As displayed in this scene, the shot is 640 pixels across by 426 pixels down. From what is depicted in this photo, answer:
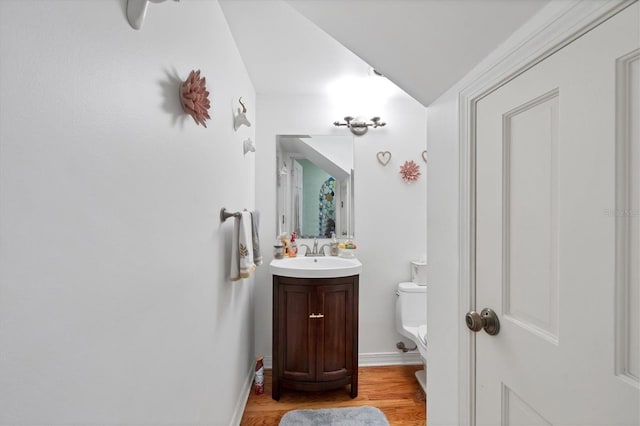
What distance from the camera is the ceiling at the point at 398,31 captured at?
732mm

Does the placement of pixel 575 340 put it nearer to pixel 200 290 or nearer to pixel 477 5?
pixel 477 5

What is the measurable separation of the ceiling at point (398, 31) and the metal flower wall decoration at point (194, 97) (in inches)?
17.1

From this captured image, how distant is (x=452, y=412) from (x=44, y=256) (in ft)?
3.99

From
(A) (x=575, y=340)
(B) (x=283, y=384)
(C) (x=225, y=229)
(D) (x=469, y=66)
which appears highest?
(D) (x=469, y=66)

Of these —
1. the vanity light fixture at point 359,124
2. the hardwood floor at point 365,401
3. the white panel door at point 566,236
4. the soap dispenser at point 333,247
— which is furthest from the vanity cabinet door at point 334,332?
the vanity light fixture at point 359,124

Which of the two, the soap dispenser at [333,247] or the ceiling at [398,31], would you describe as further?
the soap dispenser at [333,247]

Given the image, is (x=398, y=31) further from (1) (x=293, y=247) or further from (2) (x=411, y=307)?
(2) (x=411, y=307)

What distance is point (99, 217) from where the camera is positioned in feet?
1.87

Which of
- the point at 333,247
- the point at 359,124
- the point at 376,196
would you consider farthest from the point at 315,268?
the point at 359,124

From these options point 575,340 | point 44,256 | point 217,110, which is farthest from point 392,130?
point 44,256

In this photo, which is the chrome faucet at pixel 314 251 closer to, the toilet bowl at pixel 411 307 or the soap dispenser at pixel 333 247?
the soap dispenser at pixel 333 247

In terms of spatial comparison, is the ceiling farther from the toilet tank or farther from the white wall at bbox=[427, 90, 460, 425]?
the toilet tank

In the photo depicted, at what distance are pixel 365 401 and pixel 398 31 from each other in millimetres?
2166

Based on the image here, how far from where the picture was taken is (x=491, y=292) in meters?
0.84
